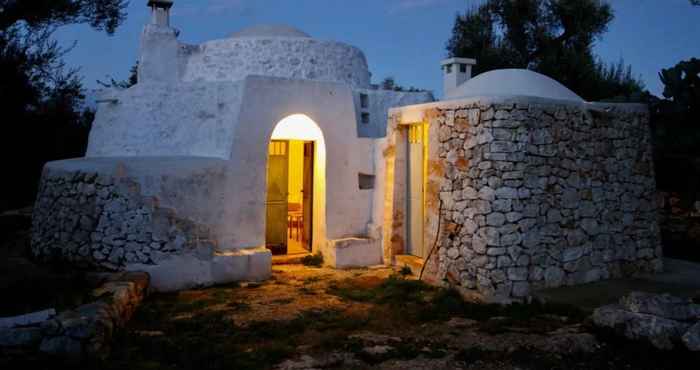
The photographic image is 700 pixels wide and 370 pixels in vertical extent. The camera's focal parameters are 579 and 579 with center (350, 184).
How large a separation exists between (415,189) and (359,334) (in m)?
3.80

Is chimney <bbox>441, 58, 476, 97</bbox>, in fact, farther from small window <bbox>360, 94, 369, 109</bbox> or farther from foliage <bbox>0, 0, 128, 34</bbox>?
foliage <bbox>0, 0, 128, 34</bbox>

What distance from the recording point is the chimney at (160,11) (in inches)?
455

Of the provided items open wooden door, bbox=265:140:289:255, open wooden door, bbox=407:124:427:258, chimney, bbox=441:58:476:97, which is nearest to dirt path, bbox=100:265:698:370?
open wooden door, bbox=407:124:427:258

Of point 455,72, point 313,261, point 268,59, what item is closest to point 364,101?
point 455,72

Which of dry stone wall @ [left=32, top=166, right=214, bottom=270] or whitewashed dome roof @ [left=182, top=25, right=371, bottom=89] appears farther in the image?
whitewashed dome roof @ [left=182, top=25, right=371, bottom=89]

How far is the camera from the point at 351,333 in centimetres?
678

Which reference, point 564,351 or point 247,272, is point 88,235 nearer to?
point 247,272

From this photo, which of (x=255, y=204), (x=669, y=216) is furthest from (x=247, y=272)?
(x=669, y=216)

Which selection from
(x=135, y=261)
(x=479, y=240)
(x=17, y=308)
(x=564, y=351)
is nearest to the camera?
(x=564, y=351)

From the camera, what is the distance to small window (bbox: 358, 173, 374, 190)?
36.5ft

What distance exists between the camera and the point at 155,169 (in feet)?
29.1

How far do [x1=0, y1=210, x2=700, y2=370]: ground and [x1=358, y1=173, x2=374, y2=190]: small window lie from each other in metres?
2.39

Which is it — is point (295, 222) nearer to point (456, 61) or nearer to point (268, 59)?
point (268, 59)

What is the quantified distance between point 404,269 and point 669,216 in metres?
6.27
